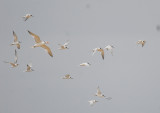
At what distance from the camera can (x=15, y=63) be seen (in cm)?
2970

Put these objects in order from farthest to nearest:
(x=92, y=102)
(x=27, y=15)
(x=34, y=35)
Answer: (x=92, y=102), (x=27, y=15), (x=34, y=35)

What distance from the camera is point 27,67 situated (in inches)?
1162

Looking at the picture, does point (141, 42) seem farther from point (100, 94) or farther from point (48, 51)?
point (48, 51)

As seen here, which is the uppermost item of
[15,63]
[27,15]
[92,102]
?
[27,15]

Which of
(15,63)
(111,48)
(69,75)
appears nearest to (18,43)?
(15,63)

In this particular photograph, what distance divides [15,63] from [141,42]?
23.1ft

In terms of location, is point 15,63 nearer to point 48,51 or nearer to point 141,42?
point 48,51

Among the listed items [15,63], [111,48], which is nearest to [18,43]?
[15,63]

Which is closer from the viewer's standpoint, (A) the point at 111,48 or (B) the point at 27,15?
(B) the point at 27,15

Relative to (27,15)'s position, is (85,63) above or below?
below

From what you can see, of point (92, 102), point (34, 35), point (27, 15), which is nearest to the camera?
point (34, 35)

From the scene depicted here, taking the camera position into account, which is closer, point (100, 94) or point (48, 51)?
point (48, 51)

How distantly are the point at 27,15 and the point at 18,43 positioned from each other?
5.15ft

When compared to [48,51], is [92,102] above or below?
below
